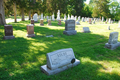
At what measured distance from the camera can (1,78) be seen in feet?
9.68

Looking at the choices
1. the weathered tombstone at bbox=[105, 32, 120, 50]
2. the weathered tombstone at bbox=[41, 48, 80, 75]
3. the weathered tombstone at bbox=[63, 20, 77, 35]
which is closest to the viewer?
the weathered tombstone at bbox=[41, 48, 80, 75]

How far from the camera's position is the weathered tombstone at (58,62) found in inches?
124

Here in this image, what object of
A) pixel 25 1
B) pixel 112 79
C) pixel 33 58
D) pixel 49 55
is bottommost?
pixel 112 79

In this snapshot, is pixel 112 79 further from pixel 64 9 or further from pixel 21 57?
pixel 64 9

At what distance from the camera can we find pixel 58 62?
10.7ft

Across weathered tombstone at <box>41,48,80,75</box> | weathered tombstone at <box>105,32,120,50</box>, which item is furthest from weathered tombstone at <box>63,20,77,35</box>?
weathered tombstone at <box>41,48,80,75</box>

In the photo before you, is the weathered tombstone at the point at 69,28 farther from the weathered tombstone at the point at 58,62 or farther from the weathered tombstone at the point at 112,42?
the weathered tombstone at the point at 58,62

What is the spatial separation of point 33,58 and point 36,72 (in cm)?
106

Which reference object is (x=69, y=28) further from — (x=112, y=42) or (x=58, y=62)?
(x=58, y=62)

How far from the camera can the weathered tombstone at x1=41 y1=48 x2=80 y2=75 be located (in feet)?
10.3

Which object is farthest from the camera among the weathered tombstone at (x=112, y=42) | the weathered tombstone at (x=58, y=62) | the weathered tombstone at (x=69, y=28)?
the weathered tombstone at (x=69, y=28)

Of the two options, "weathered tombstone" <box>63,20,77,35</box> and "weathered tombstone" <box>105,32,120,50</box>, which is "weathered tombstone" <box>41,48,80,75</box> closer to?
"weathered tombstone" <box>105,32,120,50</box>

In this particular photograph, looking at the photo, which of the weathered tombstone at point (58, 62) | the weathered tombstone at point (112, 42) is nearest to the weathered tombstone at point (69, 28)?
the weathered tombstone at point (112, 42)

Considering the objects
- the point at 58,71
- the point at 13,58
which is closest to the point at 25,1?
the point at 13,58
